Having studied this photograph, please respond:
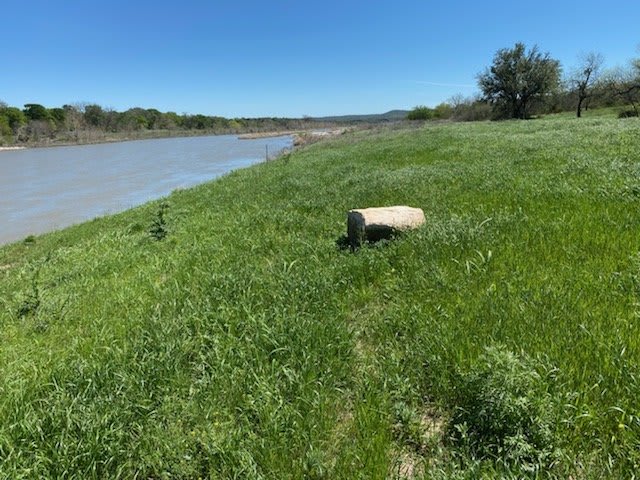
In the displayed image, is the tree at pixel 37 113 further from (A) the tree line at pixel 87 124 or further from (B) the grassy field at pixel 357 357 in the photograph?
(B) the grassy field at pixel 357 357

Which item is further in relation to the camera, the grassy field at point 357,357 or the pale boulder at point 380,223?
the pale boulder at point 380,223

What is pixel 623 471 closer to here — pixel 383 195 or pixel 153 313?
pixel 153 313

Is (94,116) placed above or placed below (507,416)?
above

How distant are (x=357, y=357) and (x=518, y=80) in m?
61.4

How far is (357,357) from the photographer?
11.5 ft

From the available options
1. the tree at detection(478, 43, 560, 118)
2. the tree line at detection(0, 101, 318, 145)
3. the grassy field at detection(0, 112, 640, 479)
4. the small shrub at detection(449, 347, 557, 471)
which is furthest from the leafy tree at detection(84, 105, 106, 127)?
the small shrub at detection(449, 347, 557, 471)

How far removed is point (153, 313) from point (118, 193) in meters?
26.7

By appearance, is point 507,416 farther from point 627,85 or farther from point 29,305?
point 627,85

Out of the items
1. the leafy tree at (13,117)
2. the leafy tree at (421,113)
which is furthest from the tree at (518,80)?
the leafy tree at (13,117)

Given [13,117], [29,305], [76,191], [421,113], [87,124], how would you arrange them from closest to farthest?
[29,305]
[76,191]
[421,113]
[13,117]
[87,124]

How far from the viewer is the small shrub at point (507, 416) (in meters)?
2.21

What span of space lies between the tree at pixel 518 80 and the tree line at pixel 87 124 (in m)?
100

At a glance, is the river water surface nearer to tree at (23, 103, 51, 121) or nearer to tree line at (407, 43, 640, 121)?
tree line at (407, 43, 640, 121)

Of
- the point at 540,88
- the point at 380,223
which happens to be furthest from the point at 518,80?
the point at 380,223
